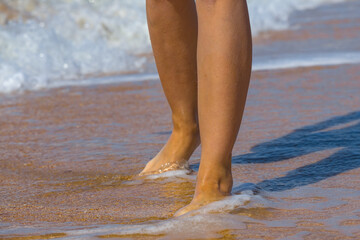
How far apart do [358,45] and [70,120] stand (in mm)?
2857

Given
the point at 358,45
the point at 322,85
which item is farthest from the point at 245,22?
the point at 358,45

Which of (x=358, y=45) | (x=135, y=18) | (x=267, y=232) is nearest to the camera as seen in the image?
(x=267, y=232)

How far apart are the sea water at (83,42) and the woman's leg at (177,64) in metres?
2.30

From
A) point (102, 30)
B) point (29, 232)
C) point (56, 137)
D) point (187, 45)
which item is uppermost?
point (102, 30)

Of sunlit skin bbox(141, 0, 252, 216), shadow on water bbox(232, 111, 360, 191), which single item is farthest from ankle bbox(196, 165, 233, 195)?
shadow on water bbox(232, 111, 360, 191)

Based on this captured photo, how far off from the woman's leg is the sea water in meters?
2.30

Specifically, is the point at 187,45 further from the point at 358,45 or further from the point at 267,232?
the point at 358,45

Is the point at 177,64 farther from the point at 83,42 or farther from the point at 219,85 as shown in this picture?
the point at 83,42

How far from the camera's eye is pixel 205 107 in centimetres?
179

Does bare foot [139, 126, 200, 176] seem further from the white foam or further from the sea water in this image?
the sea water

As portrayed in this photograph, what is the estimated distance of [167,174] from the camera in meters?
2.27

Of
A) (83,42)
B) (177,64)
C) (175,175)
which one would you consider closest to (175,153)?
(175,175)

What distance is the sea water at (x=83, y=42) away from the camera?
15.4 ft

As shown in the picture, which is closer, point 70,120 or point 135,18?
point 70,120
